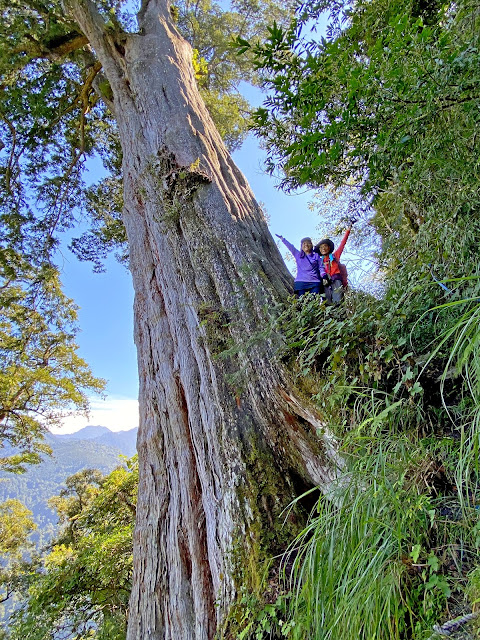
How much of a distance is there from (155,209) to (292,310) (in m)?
2.01

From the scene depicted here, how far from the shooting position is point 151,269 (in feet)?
11.1

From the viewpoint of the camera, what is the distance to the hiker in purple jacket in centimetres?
301

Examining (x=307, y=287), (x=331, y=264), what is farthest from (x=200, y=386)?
(x=331, y=264)

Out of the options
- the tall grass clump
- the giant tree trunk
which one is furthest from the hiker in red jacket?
the tall grass clump

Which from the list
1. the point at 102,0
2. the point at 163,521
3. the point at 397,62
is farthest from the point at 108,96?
the point at 163,521

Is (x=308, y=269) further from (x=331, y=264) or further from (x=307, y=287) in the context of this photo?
(x=307, y=287)

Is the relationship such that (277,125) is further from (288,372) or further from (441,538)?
(441,538)

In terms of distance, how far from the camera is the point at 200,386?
2.37 metres

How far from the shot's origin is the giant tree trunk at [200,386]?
5.98 feet

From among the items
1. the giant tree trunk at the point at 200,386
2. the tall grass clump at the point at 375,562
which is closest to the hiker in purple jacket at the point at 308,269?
the giant tree trunk at the point at 200,386

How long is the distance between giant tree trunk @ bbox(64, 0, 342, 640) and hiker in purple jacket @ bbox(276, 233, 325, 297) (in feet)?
1.00

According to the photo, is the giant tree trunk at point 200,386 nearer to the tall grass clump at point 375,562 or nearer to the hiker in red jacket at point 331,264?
the tall grass clump at point 375,562

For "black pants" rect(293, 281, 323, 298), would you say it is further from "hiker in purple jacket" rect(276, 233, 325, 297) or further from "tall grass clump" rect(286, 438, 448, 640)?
"tall grass clump" rect(286, 438, 448, 640)

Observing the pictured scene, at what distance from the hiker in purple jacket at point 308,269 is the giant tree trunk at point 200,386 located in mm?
305
